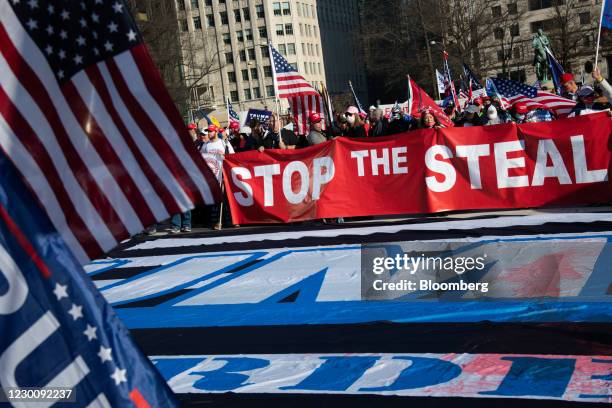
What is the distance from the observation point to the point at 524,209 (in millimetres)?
12781

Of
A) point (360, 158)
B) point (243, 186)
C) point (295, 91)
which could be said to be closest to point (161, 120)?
point (360, 158)

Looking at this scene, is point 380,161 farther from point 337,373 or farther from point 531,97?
point 337,373

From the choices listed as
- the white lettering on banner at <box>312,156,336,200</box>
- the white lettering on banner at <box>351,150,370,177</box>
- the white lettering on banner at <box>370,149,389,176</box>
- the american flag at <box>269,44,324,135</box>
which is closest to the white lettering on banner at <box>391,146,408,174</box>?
the white lettering on banner at <box>370,149,389,176</box>

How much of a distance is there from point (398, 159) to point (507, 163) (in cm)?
182

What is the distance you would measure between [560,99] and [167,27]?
1347 inches

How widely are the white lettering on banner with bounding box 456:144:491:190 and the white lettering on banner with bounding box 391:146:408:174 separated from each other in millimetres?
936

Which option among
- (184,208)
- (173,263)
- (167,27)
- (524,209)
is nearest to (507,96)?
(524,209)

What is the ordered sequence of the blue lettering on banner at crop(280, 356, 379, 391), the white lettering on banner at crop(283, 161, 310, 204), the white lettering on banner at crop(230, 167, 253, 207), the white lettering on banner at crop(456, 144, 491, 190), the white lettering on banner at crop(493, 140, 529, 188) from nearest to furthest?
the blue lettering on banner at crop(280, 356, 379, 391)
the white lettering on banner at crop(493, 140, 529, 188)
the white lettering on banner at crop(456, 144, 491, 190)
the white lettering on banner at crop(283, 161, 310, 204)
the white lettering on banner at crop(230, 167, 253, 207)

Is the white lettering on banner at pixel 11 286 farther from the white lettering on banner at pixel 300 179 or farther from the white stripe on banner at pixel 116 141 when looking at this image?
the white lettering on banner at pixel 300 179

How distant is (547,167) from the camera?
12.6 metres

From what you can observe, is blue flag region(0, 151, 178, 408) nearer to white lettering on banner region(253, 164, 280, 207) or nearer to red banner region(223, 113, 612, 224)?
red banner region(223, 113, 612, 224)

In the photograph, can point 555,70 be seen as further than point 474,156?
Yes

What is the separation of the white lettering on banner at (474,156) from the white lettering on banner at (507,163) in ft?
0.63

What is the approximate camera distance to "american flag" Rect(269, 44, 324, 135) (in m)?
16.4
